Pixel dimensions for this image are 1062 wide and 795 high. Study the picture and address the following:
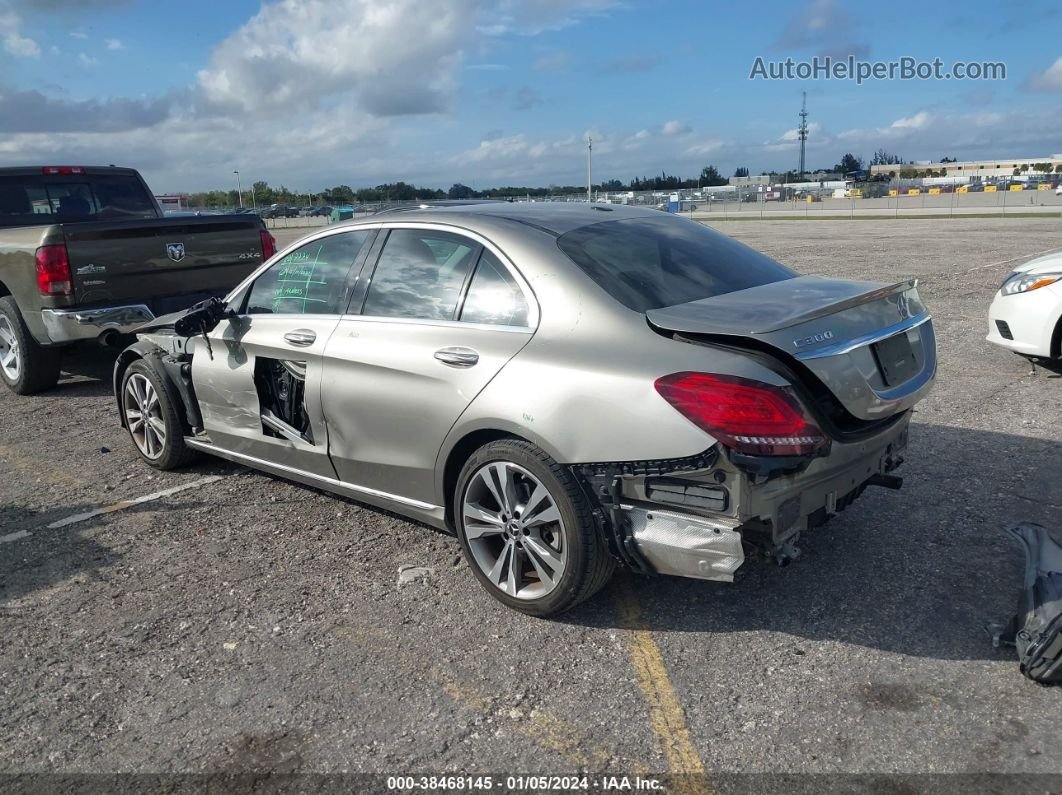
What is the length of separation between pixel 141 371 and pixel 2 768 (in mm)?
3215

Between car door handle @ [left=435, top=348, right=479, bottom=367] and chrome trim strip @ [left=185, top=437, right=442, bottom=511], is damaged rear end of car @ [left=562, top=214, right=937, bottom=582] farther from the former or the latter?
chrome trim strip @ [left=185, top=437, right=442, bottom=511]

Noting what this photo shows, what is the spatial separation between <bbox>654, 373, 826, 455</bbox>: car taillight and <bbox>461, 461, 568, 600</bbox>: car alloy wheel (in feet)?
2.33

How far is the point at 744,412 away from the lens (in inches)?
121

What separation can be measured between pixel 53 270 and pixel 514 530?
5.53 meters

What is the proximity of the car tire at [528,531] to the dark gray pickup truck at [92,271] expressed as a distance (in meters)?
4.59

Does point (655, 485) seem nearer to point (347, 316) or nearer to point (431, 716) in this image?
point (431, 716)

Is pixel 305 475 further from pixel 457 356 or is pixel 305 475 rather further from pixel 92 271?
pixel 92 271

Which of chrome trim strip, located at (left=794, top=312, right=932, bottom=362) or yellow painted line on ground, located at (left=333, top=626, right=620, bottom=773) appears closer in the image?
yellow painted line on ground, located at (left=333, top=626, right=620, bottom=773)

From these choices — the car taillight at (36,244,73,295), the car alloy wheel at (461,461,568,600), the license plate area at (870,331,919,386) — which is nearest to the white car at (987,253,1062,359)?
the license plate area at (870,331,919,386)

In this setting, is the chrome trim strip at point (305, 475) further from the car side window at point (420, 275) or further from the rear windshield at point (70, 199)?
the rear windshield at point (70, 199)

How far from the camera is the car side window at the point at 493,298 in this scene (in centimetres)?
371

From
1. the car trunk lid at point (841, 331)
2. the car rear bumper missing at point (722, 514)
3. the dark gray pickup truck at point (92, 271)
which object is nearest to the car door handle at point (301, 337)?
the car trunk lid at point (841, 331)

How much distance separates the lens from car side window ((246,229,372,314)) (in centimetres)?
452

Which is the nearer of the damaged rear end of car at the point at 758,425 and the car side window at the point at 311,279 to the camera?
the damaged rear end of car at the point at 758,425
